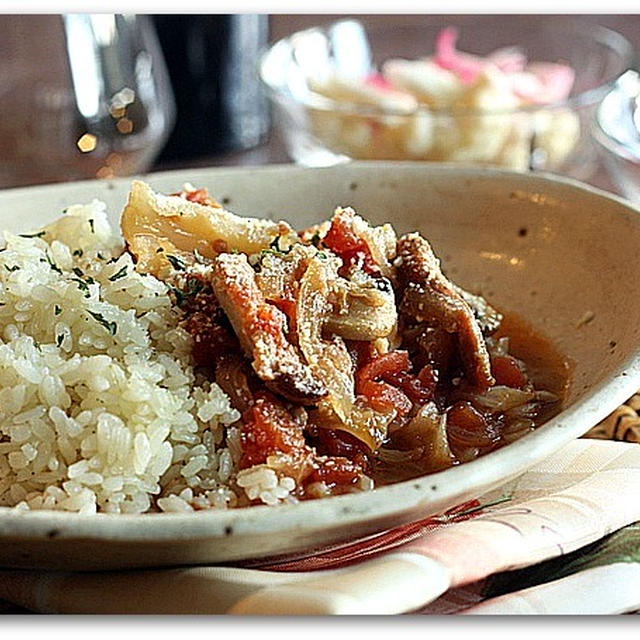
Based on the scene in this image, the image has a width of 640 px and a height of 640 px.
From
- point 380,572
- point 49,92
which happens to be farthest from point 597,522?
point 49,92

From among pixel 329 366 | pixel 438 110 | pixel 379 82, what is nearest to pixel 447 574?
pixel 329 366

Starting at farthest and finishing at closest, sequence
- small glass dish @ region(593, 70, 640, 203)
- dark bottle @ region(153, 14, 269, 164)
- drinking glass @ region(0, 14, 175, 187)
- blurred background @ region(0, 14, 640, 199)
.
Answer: dark bottle @ region(153, 14, 269, 164) → drinking glass @ region(0, 14, 175, 187) → blurred background @ region(0, 14, 640, 199) → small glass dish @ region(593, 70, 640, 203)

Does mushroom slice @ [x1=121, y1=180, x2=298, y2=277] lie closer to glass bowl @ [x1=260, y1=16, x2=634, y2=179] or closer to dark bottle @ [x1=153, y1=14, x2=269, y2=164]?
glass bowl @ [x1=260, y1=16, x2=634, y2=179]

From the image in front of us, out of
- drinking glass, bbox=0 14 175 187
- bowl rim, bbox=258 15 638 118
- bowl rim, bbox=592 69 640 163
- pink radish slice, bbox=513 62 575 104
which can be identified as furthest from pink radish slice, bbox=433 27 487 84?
drinking glass, bbox=0 14 175 187

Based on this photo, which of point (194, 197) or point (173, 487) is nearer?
point (173, 487)

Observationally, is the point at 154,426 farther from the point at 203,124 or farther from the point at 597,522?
the point at 203,124

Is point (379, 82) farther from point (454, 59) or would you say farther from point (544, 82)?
point (544, 82)
